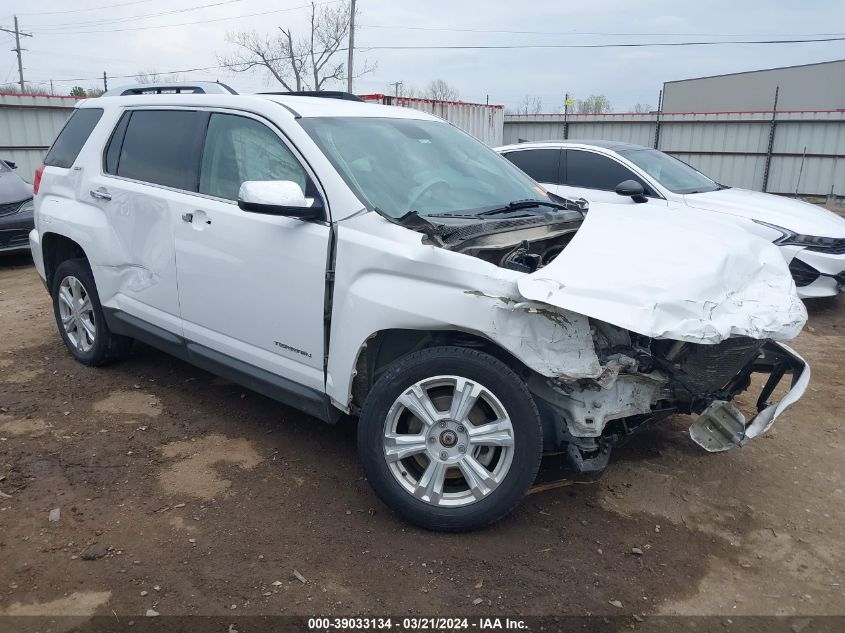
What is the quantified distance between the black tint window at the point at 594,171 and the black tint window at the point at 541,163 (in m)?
0.16

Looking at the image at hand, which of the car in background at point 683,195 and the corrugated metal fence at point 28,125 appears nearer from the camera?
the car in background at point 683,195

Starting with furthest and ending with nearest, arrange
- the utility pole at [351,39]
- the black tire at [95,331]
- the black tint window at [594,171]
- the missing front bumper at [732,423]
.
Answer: the utility pole at [351,39], the black tint window at [594,171], the black tire at [95,331], the missing front bumper at [732,423]

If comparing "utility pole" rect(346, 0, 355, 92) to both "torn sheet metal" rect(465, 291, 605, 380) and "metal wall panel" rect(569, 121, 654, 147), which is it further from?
"torn sheet metal" rect(465, 291, 605, 380)

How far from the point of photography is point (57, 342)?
5.76 m

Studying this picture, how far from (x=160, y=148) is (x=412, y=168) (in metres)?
1.71

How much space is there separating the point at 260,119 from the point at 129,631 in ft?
8.33

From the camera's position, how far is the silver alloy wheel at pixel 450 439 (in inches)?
117

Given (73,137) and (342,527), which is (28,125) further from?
(342,527)

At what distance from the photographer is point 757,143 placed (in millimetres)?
16922

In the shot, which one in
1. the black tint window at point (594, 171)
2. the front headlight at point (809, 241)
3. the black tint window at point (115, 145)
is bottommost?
the front headlight at point (809, 241)

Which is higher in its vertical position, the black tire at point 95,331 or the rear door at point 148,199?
the rear door at point 148,199

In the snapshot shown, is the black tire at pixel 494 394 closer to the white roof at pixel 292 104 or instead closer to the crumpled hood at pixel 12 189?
the white roof at pixel 292 104

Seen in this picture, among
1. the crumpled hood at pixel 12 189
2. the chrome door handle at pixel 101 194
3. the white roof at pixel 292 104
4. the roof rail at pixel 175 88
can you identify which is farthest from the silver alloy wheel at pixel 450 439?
the crumpled hood at pixel 12 189

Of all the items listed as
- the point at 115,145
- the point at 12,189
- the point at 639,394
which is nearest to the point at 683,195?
the point at 639,394
